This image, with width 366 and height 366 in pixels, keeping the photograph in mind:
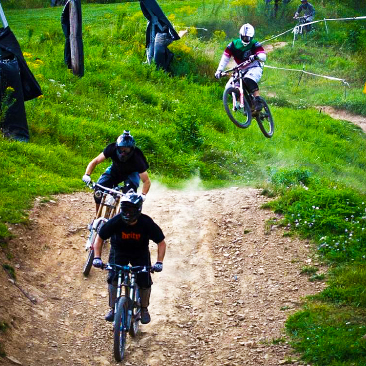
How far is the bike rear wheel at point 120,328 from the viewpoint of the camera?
27.9 ft

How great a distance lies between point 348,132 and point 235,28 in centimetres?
1033

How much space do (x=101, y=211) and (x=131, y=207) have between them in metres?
2.74

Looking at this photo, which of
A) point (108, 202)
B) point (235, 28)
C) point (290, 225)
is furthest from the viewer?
point (235, 28)

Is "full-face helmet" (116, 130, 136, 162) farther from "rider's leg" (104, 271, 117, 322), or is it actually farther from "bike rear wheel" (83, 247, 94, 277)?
"rider's leg" (104, 271, 117, 322)

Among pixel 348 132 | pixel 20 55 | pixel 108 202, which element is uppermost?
pixel 20 55

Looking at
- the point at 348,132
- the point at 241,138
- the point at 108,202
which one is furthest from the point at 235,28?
the point at 108,202

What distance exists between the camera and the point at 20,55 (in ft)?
52.1

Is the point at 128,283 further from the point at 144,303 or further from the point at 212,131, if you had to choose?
the point at 212,131

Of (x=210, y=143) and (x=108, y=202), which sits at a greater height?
(x=108, y=202)

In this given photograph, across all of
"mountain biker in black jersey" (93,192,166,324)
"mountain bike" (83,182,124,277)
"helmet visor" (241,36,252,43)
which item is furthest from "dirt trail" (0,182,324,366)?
"helmet visor" (241,36,252,43)

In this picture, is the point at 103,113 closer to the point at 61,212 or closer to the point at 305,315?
the point at 61,212

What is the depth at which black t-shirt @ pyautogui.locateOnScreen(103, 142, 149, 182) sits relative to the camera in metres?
10.4

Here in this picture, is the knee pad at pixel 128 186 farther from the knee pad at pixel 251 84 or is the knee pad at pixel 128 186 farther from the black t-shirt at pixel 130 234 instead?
the knee pad at pixel 251 84

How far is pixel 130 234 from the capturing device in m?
8.61
